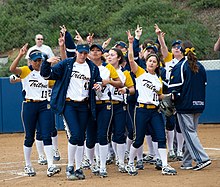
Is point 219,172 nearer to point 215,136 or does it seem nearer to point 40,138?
point 40,138

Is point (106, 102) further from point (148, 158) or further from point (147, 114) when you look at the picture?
point (148, 158)

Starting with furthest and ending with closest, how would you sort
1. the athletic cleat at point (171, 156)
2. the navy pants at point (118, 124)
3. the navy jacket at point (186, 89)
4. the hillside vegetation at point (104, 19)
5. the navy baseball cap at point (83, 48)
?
the hillside vegetation at point (104, 19), the athletic cleat at point (171, 156), the navy pants at point (118, 124), the navy jacket at point (186, 89), the navy baseball cap at point (83, 48)

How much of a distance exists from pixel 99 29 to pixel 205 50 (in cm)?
437

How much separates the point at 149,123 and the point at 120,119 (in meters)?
0.56

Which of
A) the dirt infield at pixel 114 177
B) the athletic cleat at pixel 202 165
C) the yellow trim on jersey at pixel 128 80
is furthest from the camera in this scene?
the yellow trim on jersey at pixel 128 80

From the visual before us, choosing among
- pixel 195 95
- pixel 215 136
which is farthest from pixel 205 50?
pixel 195 95

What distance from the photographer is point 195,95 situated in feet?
36.9

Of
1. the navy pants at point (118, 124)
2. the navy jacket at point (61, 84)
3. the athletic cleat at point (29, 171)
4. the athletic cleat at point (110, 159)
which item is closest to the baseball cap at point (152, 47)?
the navy pants at point (118, 124)

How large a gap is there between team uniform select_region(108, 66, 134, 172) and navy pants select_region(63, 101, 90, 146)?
30.3 inches

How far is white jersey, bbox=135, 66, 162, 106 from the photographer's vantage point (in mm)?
10930

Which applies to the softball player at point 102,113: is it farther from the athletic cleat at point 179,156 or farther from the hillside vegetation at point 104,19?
the hillside vegetation at point 104,19

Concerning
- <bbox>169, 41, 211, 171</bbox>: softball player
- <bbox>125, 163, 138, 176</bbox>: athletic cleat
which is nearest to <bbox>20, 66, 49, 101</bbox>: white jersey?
<bbox>125, 163, 138, 176</bbox>: athletic cleat

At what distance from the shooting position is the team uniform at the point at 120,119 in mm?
11320

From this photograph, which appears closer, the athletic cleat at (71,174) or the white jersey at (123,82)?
the athletic cleat at (71,174)
